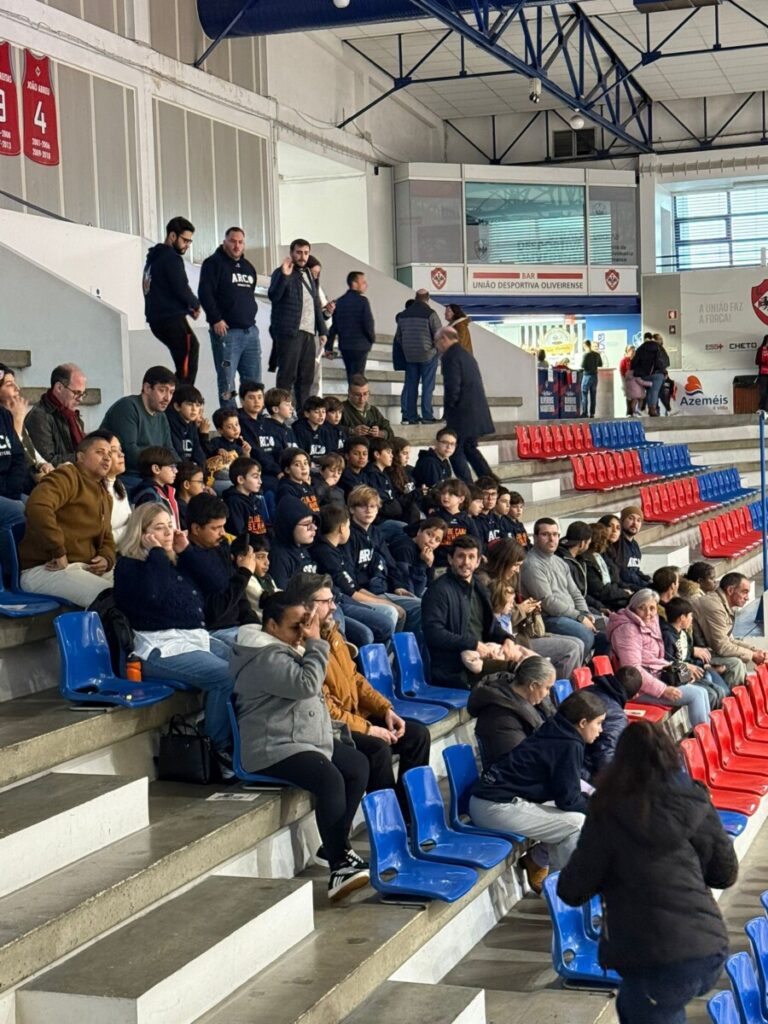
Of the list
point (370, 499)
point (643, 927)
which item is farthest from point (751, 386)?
point (643, 927)

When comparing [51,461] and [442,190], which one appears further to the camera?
[442,190]

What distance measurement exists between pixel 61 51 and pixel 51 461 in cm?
745

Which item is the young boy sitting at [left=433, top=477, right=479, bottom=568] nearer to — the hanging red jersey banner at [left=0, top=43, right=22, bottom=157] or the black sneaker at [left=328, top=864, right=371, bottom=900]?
the black sneaker at [left=328, top=864, right=371, bottom=900]

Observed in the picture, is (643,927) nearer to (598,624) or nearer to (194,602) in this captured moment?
(194,602)

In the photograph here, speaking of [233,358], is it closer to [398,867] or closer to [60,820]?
[398,867]

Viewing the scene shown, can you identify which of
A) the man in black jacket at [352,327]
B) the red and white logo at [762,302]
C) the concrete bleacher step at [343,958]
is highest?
the red and white logo at [762,302]

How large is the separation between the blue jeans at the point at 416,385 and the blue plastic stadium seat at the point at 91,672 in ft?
29.0

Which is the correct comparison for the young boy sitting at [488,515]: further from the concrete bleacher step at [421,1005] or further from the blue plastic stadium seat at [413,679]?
the concrete bleacher step at [421,1005]

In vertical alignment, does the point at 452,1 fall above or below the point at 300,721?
above

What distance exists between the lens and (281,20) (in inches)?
575

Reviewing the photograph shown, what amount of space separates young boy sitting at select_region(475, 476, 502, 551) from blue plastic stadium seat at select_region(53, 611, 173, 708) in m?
4.33

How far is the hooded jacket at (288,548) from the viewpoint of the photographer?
22.4ft

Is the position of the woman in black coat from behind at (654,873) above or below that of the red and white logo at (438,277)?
below

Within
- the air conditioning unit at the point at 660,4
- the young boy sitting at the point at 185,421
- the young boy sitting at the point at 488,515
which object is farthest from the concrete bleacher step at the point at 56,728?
the air conditioning unit at the point at 660,4
